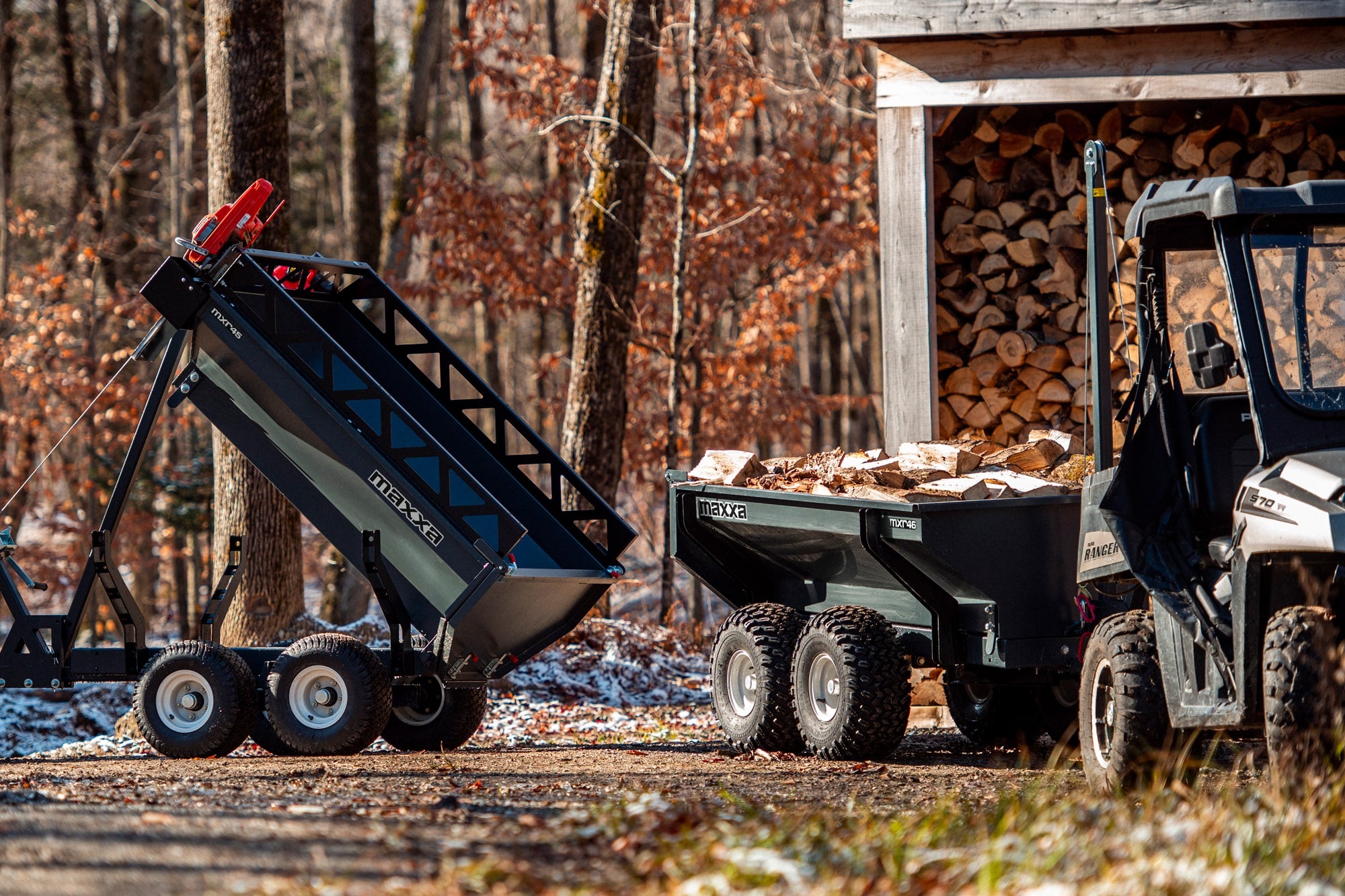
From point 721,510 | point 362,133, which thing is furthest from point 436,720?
point 362,133

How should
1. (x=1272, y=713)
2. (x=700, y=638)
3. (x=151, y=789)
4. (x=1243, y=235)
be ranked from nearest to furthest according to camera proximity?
A: (x=1272, y=713)
(x=1243, y=235)
(x=151, y=789)
(x=700, y=638)

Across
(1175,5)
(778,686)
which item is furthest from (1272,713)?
(1175,5)

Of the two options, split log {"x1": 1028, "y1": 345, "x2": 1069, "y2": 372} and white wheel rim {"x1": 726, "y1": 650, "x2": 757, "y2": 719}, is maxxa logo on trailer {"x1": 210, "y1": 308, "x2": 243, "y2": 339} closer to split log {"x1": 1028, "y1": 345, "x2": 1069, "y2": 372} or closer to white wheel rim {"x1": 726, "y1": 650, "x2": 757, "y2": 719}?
white wheel rim {"x1": 726, "y1": 650, "x2": 757, "y2": 719}

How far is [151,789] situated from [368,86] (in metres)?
11.3

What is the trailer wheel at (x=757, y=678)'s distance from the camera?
800cm

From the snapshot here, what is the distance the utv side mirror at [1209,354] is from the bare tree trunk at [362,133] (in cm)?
1203

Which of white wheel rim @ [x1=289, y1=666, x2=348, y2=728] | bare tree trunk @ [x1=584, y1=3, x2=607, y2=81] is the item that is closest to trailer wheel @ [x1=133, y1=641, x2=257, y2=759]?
white wheel rim @ [x1=289, y1=666, x2=348, y2=728]

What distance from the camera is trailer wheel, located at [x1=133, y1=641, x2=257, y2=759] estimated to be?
7.92 metres

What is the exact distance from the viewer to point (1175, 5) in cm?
895

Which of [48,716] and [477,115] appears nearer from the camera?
[48,716]

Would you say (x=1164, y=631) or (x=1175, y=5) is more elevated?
(x=1175, y=5)

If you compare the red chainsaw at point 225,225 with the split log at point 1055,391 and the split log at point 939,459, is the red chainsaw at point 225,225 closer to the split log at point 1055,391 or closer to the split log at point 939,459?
the split log at point 939,459

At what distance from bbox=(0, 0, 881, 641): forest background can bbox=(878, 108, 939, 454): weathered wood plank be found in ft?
12.9

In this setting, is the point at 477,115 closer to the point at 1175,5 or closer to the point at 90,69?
the point at 90,69
